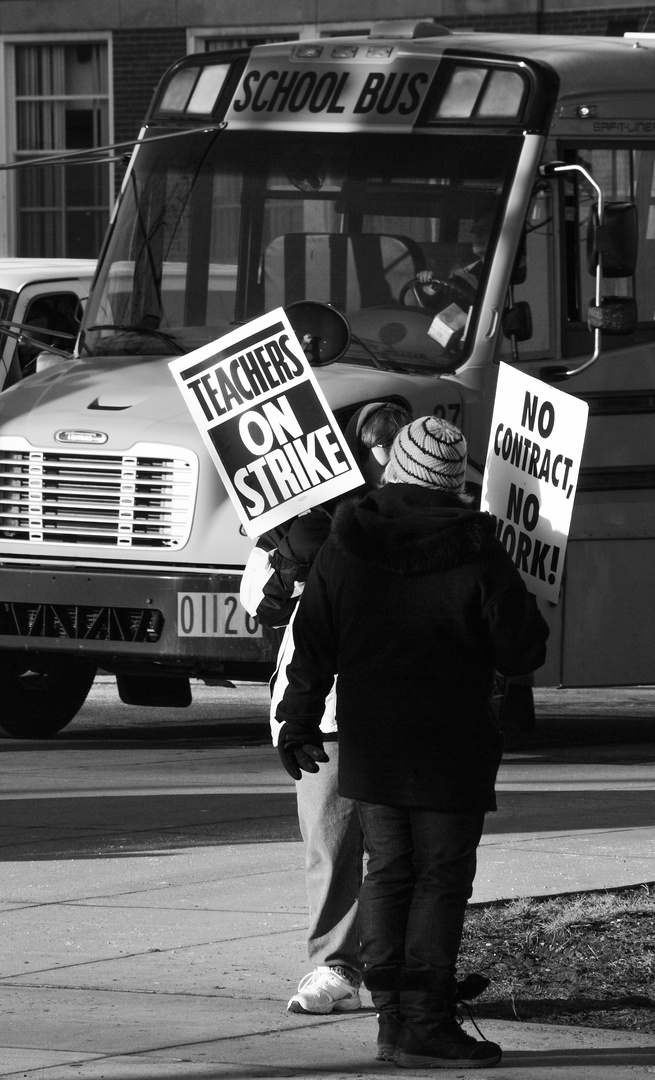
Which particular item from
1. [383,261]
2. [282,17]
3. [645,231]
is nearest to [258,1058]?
[383,261]

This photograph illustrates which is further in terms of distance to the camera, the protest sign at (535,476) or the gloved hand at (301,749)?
the protest sign at (535,476)

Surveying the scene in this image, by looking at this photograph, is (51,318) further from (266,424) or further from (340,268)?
(266,424)

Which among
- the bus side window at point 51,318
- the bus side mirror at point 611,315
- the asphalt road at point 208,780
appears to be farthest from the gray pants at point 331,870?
the bus side window at point 51,318

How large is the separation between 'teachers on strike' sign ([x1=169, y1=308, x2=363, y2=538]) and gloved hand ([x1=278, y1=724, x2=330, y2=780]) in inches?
40.3

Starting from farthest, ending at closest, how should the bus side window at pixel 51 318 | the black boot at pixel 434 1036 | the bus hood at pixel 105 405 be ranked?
the bus side window at pixel 51 318 → the bus hood at pixel 105 405 → the black boot at pixel 434 1036

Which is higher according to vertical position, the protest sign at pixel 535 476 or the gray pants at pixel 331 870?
the protest sign at pixel 535 476

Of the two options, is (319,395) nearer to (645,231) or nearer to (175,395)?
(175,395)

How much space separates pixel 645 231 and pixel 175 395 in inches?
101

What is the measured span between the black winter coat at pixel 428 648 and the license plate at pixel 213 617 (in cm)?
472

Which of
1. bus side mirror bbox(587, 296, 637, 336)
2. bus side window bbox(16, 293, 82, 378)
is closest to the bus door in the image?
bus side mirror bbox(587, 296, 637, 336)

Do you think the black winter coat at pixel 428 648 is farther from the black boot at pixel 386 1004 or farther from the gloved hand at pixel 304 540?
Answer: the gloved hand at pixel 304 540

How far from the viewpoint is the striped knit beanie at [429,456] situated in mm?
5410

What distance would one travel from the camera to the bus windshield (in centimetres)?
1046

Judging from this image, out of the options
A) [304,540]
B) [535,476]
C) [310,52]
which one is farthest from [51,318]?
[535,476]
